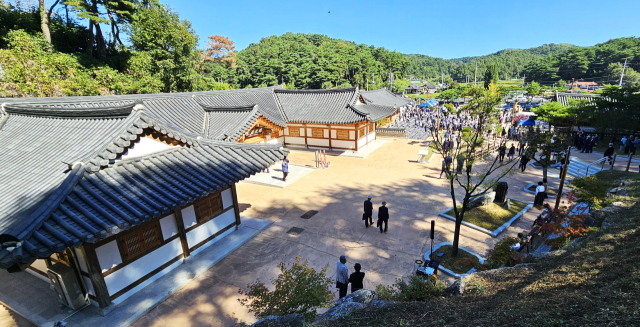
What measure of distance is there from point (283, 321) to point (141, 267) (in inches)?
226

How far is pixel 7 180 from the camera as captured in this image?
766cm

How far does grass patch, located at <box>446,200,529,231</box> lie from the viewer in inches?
474

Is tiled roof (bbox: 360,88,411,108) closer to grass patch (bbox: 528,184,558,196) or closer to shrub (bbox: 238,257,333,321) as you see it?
grass patch (bbox: 528,184,558,196)

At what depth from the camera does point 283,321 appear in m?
5.15

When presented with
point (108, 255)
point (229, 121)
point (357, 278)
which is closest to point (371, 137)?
point (229, 121)

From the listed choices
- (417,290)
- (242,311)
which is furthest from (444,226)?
(242,311)

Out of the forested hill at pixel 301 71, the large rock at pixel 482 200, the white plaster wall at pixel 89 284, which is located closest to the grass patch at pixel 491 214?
the large rock at pixel 482 200

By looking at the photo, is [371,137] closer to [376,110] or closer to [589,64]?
[376,110]

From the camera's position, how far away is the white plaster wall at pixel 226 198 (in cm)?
1130

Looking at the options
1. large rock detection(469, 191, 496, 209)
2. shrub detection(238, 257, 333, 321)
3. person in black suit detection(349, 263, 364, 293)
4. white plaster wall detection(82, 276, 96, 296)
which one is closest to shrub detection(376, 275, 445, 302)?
shrub detection(238, 257, 333, 321)

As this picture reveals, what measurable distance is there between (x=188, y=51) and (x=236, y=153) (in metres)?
24.2

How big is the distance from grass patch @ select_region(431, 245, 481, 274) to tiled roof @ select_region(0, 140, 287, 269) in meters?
6.90

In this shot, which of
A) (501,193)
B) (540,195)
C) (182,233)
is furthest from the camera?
(501,193)

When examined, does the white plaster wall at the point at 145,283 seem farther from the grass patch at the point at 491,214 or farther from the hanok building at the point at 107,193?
the grass patch at the point at 491,214
